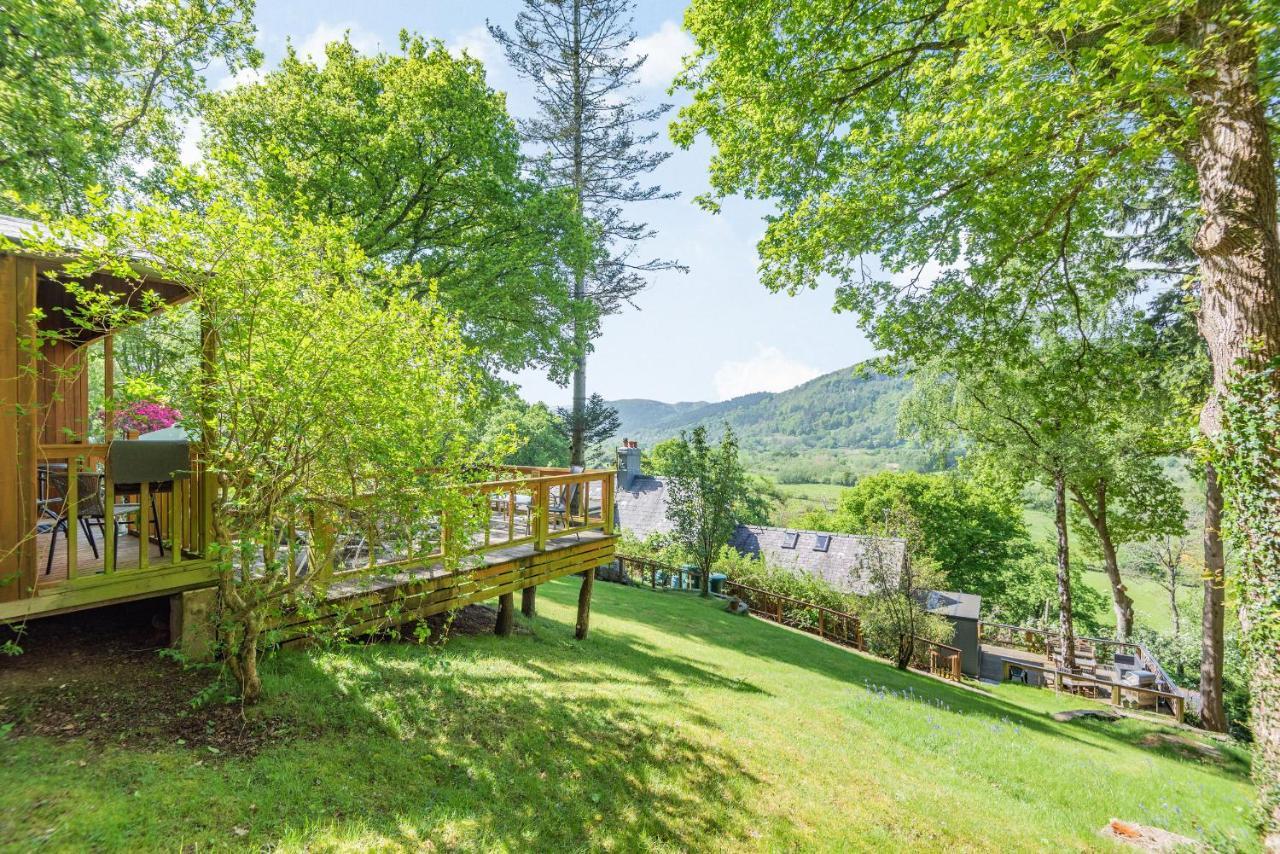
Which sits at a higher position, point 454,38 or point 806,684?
point 454,38

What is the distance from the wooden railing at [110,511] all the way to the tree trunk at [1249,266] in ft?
27.3

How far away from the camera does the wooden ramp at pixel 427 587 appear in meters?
4.29

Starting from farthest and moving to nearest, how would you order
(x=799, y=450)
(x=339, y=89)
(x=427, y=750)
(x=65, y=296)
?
(x=799, y=450), (x=339, y=89), (x=65, y=296), (x=427, y=750)

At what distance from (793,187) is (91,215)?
760 cm

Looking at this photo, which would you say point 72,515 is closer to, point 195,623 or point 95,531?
point 195,623

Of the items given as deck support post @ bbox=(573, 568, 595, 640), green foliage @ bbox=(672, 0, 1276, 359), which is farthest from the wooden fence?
green foliage @ bbox=(672, 0, 1276, 359)

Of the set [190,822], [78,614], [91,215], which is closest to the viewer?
[190,822]

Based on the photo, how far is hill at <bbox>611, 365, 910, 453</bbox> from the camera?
83.4 m

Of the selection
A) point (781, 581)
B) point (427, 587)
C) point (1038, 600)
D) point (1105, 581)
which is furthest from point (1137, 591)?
point (427, 587)

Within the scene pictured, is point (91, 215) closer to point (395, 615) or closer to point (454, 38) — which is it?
point (395, 615)

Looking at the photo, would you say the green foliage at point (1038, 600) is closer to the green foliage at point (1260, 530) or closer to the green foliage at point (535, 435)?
the green foliage at point (535, 435)

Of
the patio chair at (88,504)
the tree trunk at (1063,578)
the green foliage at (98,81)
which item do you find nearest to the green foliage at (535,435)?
the green foliage at (98,81)

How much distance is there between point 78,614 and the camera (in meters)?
4.50

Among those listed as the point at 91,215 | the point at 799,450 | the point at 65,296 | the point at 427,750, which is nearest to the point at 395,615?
the point at 427,750
